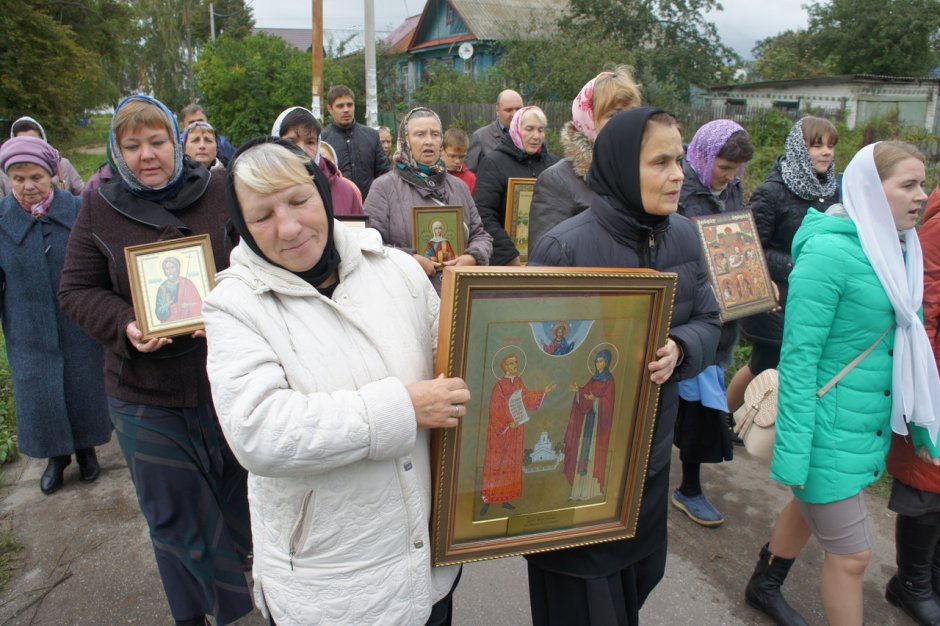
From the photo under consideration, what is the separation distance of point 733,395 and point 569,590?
3.25 meters

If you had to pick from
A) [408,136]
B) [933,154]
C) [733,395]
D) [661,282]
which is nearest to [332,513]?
[661,282]

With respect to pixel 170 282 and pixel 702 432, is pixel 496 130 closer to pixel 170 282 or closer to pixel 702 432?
pixel 702 432

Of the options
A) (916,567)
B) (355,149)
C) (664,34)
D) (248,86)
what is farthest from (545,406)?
(664,34)

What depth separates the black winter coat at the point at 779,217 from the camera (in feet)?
14.1

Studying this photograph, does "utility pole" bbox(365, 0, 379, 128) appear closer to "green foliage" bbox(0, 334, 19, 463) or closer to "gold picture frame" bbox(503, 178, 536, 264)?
"green foliage" bbox(0, 334, 19, 463)

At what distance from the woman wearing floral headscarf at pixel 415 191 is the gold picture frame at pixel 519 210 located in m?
0.57

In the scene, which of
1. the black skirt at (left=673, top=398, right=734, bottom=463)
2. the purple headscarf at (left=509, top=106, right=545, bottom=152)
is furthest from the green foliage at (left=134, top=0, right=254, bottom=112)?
the black skirt at (left=673, top=398, right=734, bottom=463)

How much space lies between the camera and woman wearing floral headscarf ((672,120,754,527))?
366 cm

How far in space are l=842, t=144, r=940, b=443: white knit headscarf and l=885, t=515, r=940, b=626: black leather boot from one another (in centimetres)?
75

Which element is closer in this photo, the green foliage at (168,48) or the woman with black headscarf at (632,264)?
the woman with black headscarf at (632,264)

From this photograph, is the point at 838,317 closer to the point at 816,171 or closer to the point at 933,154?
the point at 816,171

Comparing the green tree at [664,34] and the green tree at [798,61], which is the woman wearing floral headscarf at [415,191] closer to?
the green tree at [664,34]

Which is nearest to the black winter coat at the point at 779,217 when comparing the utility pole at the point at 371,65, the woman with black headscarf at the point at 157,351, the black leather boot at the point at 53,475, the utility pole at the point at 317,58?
the woman with black headscarf at the point at 157,351

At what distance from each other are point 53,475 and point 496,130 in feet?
15.0
